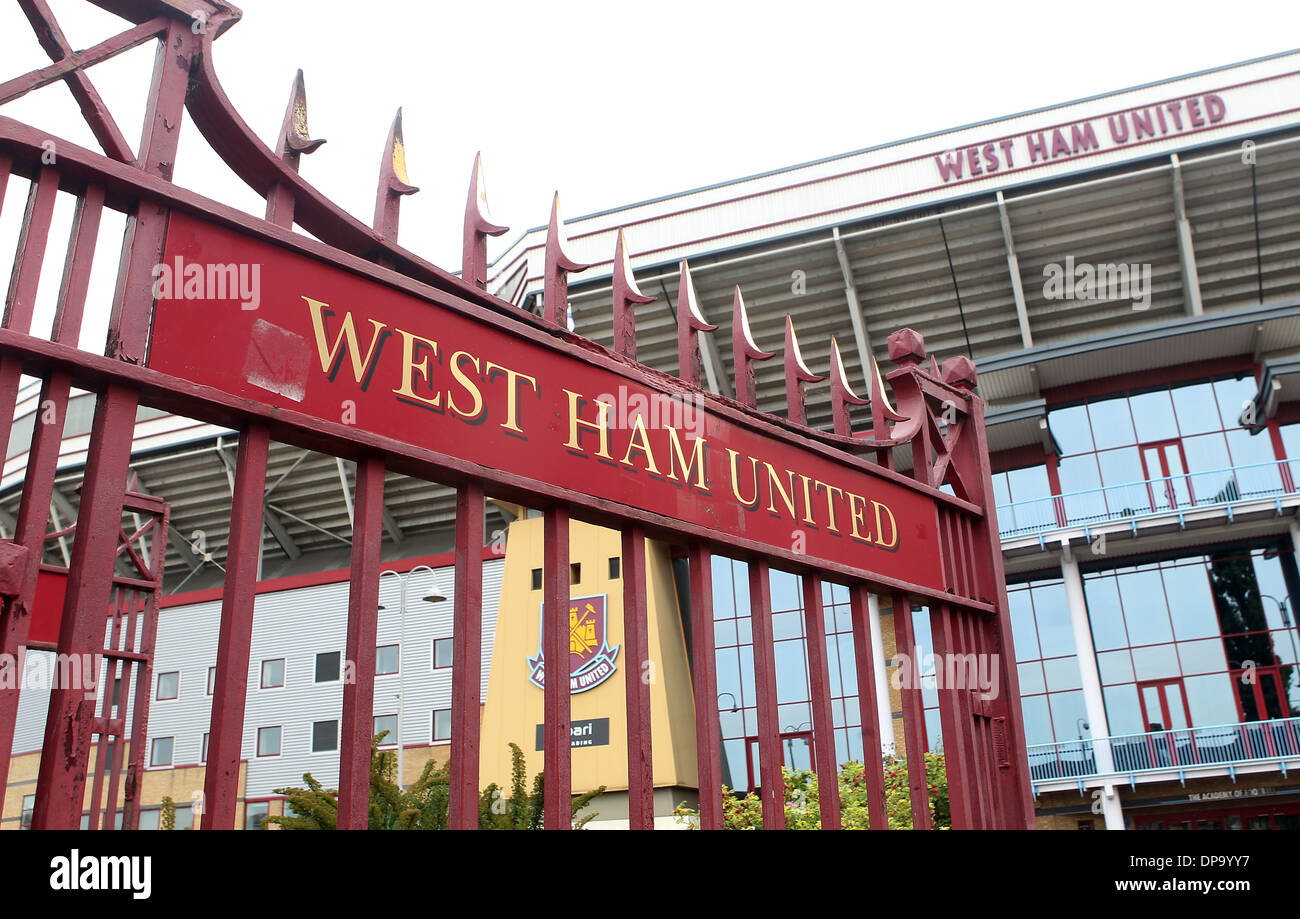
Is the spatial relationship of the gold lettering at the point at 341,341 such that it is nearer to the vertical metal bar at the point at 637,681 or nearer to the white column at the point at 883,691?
the vertical metal bar at the point at 637,681

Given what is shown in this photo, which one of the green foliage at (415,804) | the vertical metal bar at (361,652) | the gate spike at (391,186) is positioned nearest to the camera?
the vertical metal bar at (361,652)

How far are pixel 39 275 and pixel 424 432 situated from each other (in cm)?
109

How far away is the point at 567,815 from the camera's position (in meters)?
3.27

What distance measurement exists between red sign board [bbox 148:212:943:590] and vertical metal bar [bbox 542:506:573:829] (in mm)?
194

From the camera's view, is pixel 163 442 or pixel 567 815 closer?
pixel 567 815

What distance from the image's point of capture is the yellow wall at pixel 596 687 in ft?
77.9

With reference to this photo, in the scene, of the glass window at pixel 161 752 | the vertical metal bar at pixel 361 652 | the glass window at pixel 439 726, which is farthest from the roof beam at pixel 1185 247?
the glass window at pixel 161 752

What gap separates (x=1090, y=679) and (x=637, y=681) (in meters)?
21.4

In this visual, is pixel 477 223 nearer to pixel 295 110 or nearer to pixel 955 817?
pixel 295 110

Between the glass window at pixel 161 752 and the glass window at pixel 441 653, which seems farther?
the glass window at pixel 161 752

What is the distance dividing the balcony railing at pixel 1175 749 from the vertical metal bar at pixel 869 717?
718 inches

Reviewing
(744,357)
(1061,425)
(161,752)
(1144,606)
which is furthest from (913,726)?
(161,752)
